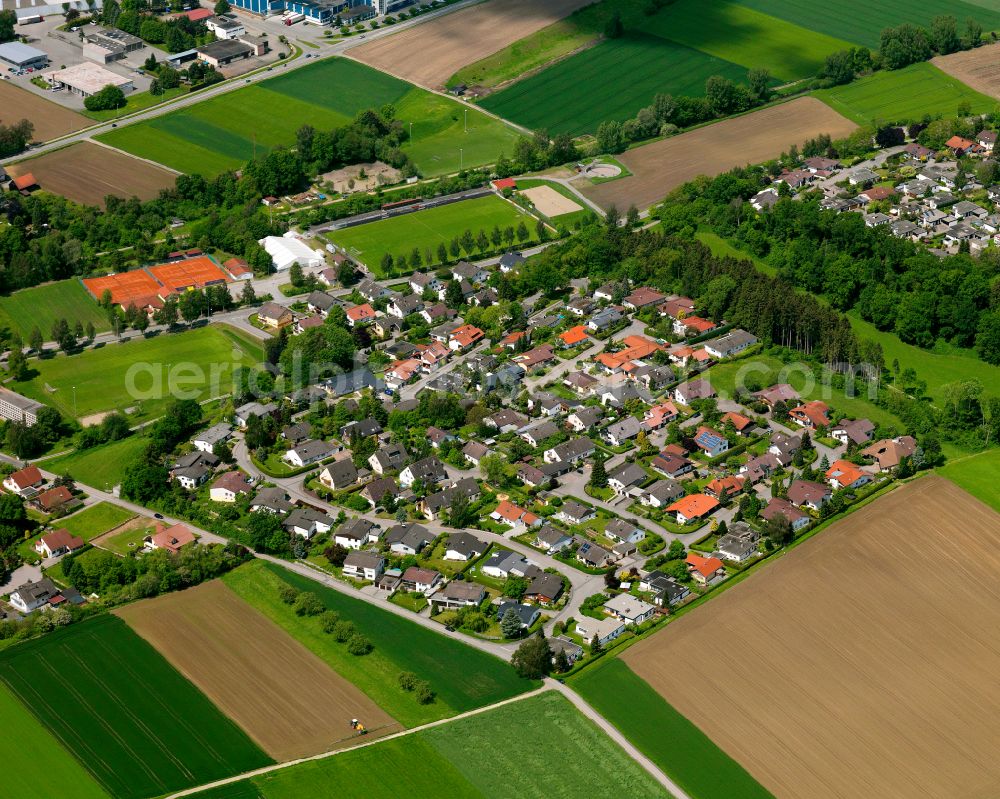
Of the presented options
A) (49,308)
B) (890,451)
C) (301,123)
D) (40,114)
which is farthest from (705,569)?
(40,114)

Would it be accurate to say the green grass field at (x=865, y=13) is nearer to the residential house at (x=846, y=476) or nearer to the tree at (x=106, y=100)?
the tree at (x=106, y=100)

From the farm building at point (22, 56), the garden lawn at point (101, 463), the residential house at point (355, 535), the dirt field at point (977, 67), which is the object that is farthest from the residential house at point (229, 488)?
the dirt field at point (977, 67)

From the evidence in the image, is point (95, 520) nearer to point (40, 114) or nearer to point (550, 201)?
point (550, 201)

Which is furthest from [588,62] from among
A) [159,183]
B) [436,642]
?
[436,642]

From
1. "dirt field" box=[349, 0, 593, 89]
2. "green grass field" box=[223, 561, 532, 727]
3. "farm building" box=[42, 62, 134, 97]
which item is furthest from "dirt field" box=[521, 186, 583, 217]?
"green grass field" box=[223, 561, 532, 727]

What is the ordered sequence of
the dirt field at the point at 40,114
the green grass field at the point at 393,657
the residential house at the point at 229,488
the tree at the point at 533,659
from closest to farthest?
the green grass field at the point at 393,657 → the tree at the point at 533,659 → the residential house at the point at 229,488 → the dirt field at the point at 40,114

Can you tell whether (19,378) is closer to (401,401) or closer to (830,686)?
(401,401)

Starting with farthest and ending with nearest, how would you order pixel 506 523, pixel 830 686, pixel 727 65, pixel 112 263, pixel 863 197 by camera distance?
pixel 727 65 → pixel 863 197 → pixel 112 263 → pixel 506 523 → pixel 830 686
